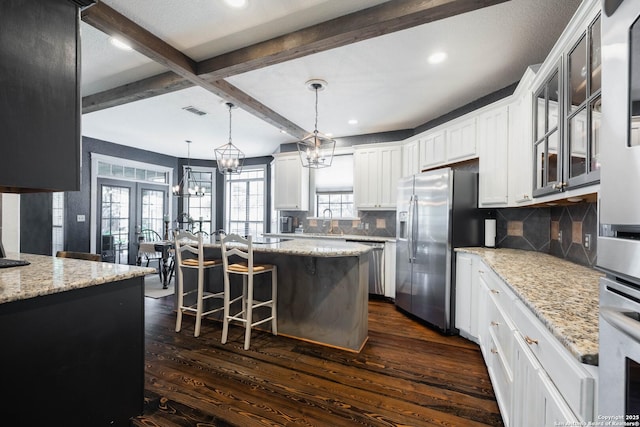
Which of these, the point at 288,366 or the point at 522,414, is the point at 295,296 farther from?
the point at 522,414

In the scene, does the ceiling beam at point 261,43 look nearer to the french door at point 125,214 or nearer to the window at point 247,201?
the french door at point 125,214

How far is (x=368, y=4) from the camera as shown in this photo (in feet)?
6.82

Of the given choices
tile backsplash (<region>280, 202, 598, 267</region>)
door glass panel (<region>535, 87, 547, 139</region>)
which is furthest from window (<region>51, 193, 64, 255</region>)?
door glass panel (<region>535, 87, 547, 139</region>)

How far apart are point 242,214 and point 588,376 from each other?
723 centimetres

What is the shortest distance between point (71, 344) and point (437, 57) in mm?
3325

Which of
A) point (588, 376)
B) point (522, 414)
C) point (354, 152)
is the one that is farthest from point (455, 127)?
point (588, 376)

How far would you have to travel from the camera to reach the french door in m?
6.07

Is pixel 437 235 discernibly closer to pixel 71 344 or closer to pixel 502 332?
pixel 502 332

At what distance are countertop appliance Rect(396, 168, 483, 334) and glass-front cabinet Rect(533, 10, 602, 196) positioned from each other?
89 cm

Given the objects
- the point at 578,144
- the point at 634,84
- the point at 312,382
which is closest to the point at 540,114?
the point at 578,144

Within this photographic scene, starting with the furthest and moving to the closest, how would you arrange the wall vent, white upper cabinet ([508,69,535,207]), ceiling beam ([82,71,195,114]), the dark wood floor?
the wall vent → ceiling beam ([82,71,195,114]) → white upper cabinet ([508,69,535,207]) → the dark wood floor

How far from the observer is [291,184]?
583 cm

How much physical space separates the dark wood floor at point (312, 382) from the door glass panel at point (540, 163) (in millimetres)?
1571

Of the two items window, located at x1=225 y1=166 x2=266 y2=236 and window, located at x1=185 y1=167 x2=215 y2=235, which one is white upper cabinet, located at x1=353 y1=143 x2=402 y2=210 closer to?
window, located at x1=225 y1=166 x2=266 y2=236
